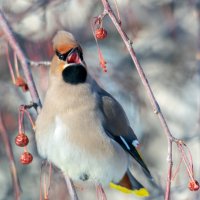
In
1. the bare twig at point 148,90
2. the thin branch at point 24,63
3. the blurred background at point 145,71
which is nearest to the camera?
the bare twig at point 148,90

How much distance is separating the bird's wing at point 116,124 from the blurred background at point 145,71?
4.80 ft

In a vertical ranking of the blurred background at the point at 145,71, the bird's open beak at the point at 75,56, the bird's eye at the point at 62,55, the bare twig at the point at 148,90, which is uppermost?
the blurred background at the point at 145,71

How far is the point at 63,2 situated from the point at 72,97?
5.86ft

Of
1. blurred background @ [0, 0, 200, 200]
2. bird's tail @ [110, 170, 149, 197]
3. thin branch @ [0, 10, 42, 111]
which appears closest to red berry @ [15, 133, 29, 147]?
thin branch @ [0, 10, 42, 111]

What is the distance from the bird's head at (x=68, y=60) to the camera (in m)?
2.05

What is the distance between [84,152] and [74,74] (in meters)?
0.27

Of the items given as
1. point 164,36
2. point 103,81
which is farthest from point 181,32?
point 103,81

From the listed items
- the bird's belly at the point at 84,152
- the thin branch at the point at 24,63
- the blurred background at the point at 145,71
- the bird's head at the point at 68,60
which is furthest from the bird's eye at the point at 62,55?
the blurred background at the point at 145,71

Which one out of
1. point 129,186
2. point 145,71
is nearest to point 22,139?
point 129,186

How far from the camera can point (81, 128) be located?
231 centimetres

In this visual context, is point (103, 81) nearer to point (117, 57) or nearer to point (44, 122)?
point (117, 57)

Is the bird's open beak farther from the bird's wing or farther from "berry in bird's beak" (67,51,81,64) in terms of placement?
the bird's wing

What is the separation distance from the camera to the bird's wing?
7.73ft

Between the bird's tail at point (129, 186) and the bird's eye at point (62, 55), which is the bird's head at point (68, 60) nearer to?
the bird's eye at point (62, 55)
